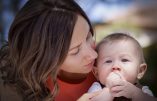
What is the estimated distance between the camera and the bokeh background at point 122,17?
9.68 feet

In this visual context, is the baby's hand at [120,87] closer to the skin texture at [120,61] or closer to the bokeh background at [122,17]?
the skin texture at [120,61]

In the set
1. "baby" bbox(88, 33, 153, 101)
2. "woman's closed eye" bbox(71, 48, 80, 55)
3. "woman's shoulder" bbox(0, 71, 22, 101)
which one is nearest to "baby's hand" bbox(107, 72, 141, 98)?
"baby" bbox(88, 33, 153, 101)

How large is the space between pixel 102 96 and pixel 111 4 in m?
1.70

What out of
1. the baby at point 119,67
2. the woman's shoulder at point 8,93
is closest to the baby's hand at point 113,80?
the baby at point 119,67

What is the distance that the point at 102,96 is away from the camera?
134 centimetres

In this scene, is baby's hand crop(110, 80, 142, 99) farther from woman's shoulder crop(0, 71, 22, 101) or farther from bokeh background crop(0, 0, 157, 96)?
bokeh background crop(0, 0, 157, 96)

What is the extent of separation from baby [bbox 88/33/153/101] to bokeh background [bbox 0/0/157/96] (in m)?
1.47

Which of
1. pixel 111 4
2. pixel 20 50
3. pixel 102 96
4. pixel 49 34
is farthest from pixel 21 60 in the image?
pixel 111 4

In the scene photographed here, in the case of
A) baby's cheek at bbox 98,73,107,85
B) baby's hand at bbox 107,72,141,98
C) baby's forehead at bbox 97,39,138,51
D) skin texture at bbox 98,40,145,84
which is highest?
baby's forehead at bbox 97,39,138,51

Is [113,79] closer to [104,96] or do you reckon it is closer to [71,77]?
[104,96]

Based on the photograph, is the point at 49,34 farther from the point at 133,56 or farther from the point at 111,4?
the point at 111,4

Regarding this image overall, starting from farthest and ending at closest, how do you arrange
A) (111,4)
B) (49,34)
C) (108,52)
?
(111,4) < (108,52) < (49,34)

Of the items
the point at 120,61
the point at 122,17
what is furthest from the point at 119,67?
the point at 122,17

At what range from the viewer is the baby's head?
1375 millimetres
